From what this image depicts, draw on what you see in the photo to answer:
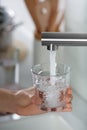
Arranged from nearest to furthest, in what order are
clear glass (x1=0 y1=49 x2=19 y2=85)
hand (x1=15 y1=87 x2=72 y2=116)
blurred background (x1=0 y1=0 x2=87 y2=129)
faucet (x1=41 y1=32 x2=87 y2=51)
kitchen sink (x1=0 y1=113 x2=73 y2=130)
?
faucet (x1=41 y1=32 x2=87 y2=51) < hand (x1=15 y1=87 x2=72 y2=116) < kitchen sink (x1=0 y1=113 x2=73 y2=130) < blurred background (x1=0 y1=0 x2=87 y2=129) < clear glass (x1=0 y1=49 x2=19 y2=85)

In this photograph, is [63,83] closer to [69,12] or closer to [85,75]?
[85,75]

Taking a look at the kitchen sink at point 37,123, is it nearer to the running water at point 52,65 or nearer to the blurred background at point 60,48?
the blurred background at point 60,48

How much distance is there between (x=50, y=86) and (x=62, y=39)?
11 centimetres

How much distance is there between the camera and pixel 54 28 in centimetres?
128

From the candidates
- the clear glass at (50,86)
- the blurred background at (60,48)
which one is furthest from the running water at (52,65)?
the blurred background at (60,48)

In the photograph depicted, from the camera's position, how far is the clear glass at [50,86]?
0.57 metres

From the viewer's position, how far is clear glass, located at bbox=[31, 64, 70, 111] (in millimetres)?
568

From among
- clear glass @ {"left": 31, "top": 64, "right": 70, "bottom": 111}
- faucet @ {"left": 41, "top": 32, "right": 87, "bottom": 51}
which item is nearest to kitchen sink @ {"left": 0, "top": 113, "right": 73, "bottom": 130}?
clear glass @ {"left": 31, "top": 64, "right": 70, "bottom": 111}

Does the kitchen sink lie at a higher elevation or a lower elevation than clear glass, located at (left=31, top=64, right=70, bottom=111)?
lower

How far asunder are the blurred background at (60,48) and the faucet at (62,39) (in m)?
0.17

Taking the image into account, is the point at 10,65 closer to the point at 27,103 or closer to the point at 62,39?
the point at 27,103

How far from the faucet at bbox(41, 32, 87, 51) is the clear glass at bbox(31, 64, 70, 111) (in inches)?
2.7

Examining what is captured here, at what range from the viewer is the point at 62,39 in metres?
0.52

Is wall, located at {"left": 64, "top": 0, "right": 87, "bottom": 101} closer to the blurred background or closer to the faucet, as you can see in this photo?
the blurred background
